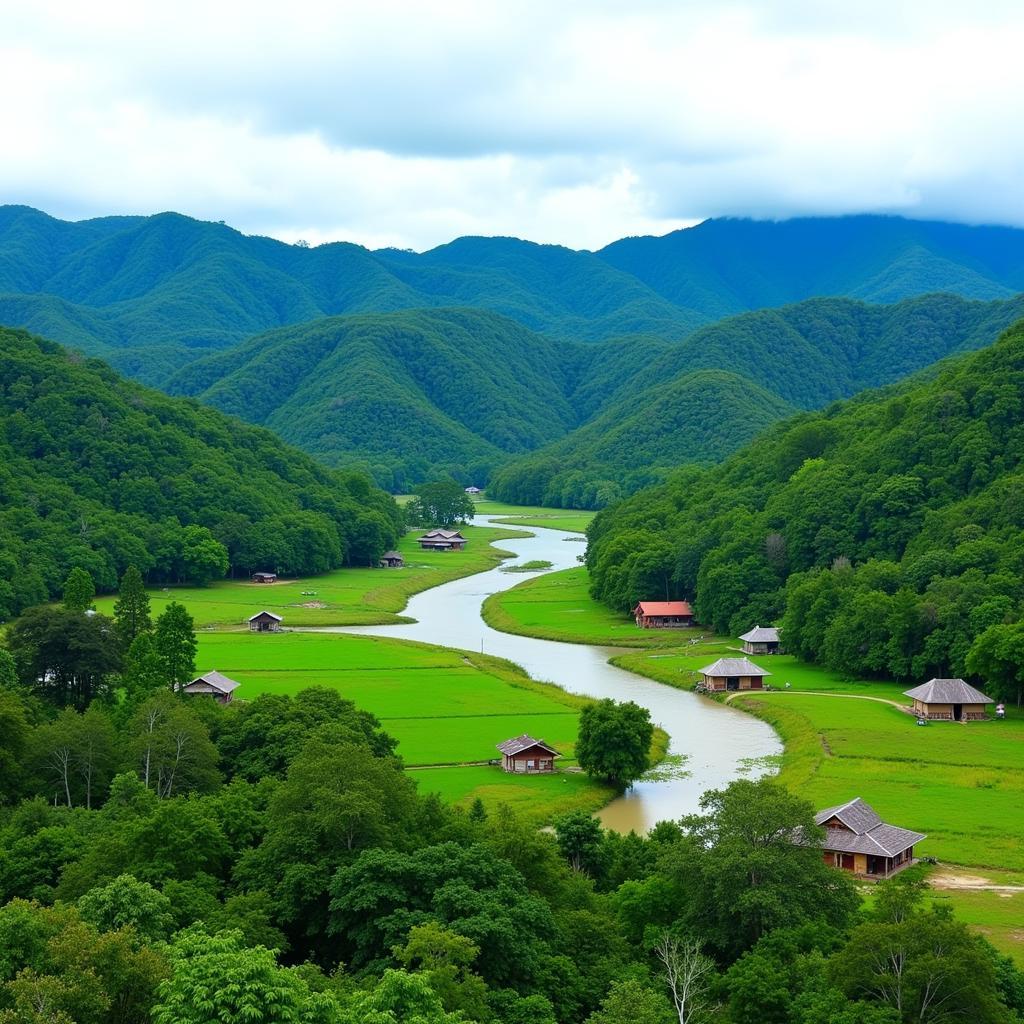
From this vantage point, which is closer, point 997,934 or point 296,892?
point 296,892

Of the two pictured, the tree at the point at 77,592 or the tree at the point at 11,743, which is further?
the tree at the point at 77,592

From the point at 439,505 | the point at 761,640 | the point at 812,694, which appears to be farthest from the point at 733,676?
the point at 439,505

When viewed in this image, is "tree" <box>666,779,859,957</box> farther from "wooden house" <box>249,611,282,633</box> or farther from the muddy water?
"wooden house" <box>249,611,282,633</box>

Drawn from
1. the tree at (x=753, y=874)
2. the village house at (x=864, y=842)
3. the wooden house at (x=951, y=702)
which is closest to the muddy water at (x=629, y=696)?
the village house at (x=864, y=842)

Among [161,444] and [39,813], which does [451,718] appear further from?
[161,444]

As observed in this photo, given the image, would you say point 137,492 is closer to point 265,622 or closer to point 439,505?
point 265,622

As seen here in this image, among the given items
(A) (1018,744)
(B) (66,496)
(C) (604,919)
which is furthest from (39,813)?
(B) (66,496)

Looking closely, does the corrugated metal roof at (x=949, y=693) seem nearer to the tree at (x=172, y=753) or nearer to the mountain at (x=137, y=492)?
the tree at (x=172, y=753)
